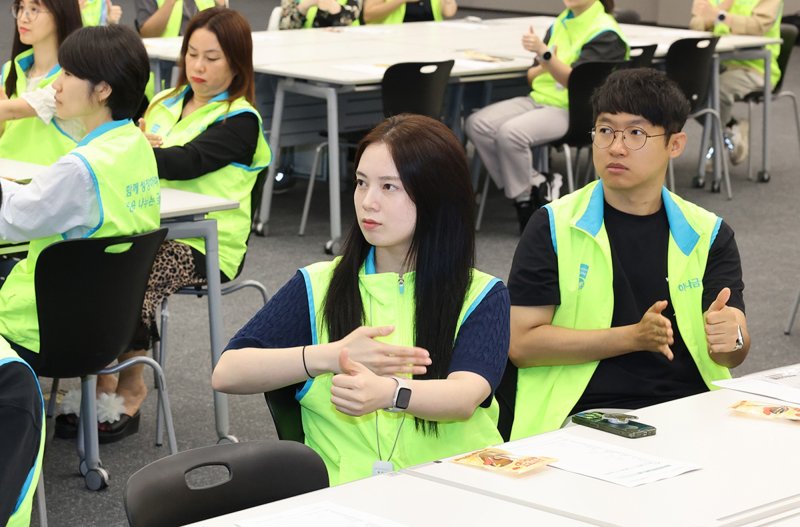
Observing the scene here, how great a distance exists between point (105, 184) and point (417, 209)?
1.09m

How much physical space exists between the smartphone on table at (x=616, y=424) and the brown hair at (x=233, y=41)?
6.99 ft

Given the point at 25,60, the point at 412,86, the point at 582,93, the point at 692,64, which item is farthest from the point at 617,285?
the point at 692,64

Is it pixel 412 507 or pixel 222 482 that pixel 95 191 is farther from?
pixel 412 507

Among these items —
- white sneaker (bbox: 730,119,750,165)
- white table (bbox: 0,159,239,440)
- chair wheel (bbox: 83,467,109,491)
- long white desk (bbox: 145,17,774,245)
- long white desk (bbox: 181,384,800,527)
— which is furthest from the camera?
white sneaker (bbox: 730,119,750,165)

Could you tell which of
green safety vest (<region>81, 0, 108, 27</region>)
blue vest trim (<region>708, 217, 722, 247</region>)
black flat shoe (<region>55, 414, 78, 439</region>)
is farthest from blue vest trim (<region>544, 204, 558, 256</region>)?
green safety vest (<region>81, 0, 108, 27</region>)

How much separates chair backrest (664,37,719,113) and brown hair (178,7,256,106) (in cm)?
323

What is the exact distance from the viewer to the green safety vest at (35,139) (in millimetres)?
4055

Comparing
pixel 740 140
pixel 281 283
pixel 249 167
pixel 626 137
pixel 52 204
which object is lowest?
pixel 281 283

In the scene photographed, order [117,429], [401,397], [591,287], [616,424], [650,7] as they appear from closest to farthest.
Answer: [401,397] → [616,424] → [591,287] → [117,429] → [650,7]

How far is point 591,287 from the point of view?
105 inches

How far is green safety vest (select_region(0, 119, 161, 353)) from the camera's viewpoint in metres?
2.96

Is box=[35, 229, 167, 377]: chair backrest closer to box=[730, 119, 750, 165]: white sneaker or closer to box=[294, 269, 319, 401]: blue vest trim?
box=[294, 269, 319, 401]: blue vest trim

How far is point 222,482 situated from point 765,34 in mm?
6595

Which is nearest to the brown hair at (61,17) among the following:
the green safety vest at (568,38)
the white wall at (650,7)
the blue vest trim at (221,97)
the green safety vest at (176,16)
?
the blue vest trim at (221,97)
